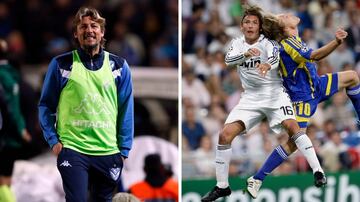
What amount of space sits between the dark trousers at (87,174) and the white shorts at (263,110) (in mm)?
1291

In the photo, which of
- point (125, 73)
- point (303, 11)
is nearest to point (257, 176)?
point (125, 73)

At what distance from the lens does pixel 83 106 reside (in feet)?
31.4

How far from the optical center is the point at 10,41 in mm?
20375

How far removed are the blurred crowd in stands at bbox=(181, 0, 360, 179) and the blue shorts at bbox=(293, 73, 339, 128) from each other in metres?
3.93

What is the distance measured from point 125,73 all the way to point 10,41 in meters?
11.0

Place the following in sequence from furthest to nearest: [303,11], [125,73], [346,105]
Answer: [303,11], [346,105], [125,73]

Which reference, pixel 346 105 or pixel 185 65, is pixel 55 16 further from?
pixel 346 105

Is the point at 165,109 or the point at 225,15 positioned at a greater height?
the point at 225,15

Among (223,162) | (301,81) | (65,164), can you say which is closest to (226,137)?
(223,162)

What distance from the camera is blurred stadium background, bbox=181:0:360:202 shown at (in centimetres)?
1570

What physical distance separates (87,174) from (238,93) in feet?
27.3

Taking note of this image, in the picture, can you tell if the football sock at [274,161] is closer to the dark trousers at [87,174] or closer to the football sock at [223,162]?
the football sock at [223,162]

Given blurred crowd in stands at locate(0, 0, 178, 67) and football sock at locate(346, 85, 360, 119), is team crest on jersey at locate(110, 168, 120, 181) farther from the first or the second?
blurred crowd in stands at locate(0, 0, 178, 67)

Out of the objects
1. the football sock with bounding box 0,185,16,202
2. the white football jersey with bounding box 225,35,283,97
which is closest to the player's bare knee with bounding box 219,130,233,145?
the white football jersey with bounding box 225,35,283,97
